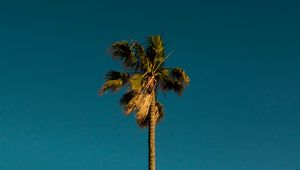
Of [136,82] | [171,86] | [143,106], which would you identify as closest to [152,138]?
[143,106]

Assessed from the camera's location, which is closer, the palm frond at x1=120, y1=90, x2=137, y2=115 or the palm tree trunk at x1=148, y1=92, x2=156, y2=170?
the palm tree trunk at x1=148, y1=92, x2=156, y2=170

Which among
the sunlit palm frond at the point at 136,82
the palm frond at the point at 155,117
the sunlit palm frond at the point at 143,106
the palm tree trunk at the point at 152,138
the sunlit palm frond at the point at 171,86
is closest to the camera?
the palm tree trunk at the point at 152,138

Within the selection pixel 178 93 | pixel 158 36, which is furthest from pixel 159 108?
pixel 158 36

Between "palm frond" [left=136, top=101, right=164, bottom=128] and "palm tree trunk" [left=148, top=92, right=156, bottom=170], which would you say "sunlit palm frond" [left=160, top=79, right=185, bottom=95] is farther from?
"palm tree trunk" [left=148, top=92, right=156, bottom=170]

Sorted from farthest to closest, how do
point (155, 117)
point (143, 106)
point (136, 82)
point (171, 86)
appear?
1. point (171, 86)
2. point (155, 117)
3. point (136, 82)
4. point (143, 106)

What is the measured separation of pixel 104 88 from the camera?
125ft

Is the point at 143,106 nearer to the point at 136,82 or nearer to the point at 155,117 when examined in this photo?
the point at 136,82

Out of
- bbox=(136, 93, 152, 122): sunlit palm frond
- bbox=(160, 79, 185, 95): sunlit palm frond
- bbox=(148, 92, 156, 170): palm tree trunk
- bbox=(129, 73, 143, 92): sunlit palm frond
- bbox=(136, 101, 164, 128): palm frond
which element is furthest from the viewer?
bbox=(160, 79, 185, 95): sunlit palm frond

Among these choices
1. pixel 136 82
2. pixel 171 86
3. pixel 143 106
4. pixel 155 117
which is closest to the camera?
pixel 143 106

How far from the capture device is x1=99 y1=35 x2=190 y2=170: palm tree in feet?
121

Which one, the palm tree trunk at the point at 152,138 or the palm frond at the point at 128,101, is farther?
the palm frond at the point at 128,101

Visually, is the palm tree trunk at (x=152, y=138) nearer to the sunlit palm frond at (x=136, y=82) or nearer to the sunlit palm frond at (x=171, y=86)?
the sunlit palm frond at (x=136, y=82)

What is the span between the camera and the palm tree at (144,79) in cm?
3694

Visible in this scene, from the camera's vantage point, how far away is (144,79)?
37844 mm
